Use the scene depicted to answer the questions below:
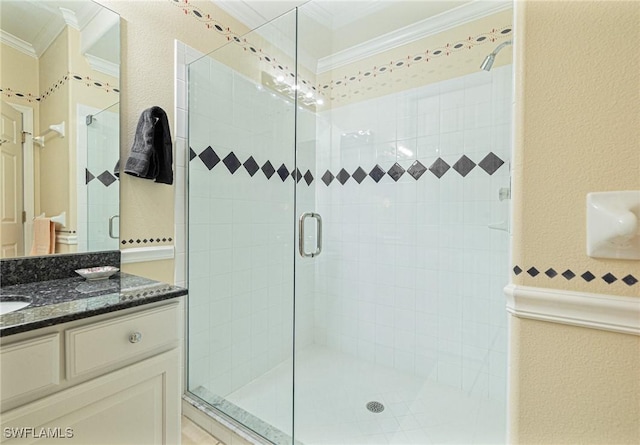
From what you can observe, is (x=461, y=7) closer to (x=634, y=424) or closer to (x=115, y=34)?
(x=115, y=34)

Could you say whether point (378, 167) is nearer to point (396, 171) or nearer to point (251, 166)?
point (396, 171)

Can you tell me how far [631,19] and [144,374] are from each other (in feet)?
5.18

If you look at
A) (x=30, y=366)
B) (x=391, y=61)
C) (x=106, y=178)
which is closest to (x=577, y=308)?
(x=30, y=366)

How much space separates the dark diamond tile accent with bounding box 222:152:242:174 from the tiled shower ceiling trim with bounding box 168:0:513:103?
25.2 inches

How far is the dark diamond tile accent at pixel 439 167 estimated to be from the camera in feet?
6.50

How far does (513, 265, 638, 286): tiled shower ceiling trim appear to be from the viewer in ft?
2.18

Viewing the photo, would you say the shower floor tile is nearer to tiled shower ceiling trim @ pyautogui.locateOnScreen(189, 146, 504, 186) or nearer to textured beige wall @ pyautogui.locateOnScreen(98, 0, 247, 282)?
textured beige wall @ pyautogui.locateOnScreen(98, 0, 247, 282)

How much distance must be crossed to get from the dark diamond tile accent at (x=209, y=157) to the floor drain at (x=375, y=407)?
1.66 meters

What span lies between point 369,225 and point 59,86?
1.87 metres

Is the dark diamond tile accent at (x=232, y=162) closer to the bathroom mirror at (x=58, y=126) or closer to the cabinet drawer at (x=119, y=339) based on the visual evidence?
the bathroom mirror at (x=58, y=126)

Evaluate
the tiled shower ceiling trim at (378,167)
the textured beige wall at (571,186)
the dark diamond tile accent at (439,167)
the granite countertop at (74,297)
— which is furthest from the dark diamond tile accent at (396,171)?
the granite countertop at (74,297)

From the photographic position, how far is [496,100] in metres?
1.82

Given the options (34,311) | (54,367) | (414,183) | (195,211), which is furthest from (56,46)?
(414,183)

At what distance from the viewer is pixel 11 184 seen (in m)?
1.14
